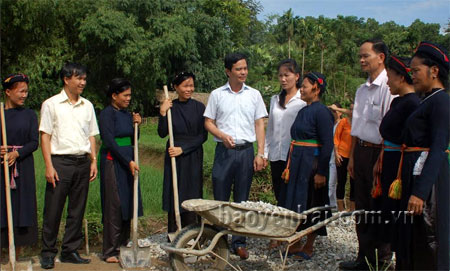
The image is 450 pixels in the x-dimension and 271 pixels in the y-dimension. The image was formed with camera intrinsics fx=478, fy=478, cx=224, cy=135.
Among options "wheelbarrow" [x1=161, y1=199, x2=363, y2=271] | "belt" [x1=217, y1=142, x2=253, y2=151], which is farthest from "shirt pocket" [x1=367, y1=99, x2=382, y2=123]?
"belt" [x1=217, y1=142, x2=253, y2=151]

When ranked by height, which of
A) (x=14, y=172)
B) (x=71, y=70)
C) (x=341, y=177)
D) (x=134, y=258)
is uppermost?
(x=71, y=70)

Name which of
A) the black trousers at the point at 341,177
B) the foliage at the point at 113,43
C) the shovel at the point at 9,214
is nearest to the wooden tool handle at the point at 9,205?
the shovel at the point at 9,214

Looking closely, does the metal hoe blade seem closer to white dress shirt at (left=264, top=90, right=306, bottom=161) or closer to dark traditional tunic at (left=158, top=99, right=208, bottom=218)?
dark traditional tunic at (left=158, top=99, right=208, bottom=218)

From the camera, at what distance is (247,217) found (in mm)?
3721

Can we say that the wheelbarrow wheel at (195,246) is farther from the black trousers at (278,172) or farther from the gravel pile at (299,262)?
the black trousers at (278,172)

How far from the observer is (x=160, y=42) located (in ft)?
59.9

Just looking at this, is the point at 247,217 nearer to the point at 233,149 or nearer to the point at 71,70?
the point at 233,149

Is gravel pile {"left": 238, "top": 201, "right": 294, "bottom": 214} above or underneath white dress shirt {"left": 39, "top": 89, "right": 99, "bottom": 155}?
underneath

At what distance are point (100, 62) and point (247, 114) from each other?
1568 cm

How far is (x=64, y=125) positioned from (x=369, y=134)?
2.74 metres

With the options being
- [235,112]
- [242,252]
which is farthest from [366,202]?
[235,112]

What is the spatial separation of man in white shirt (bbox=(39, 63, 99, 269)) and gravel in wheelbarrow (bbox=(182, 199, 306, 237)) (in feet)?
4.35

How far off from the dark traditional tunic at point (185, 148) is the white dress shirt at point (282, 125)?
2.34 feet

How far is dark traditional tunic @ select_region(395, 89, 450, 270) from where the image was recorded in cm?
308
